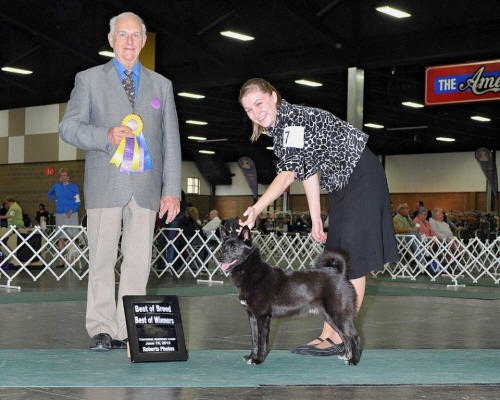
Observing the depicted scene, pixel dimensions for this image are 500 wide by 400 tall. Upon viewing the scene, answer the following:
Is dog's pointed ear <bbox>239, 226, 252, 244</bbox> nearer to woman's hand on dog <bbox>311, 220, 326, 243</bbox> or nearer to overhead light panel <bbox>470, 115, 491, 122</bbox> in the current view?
woman's hand on dog <bbox>311, 220, 326, 243</bbox>

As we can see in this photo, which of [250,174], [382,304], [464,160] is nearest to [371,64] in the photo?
[382,304]

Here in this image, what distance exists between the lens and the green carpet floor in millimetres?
2543

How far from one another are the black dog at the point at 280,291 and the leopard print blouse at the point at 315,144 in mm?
348

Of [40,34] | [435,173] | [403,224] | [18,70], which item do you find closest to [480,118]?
[435,173]

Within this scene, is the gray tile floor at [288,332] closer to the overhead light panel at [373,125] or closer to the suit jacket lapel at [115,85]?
the suit jacket lapel at [115,85]

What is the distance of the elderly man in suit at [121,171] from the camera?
2965mm

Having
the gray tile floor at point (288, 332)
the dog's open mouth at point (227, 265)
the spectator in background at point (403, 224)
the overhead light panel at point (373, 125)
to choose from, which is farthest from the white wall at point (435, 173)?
the dog's open mouth at point (227, 265)

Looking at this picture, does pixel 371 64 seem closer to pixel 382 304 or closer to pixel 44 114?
pixel 382 304

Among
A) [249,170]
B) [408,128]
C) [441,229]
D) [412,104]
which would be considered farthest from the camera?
[249,170]

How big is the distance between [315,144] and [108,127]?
33.1 inches

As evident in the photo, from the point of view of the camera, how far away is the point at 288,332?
420cm

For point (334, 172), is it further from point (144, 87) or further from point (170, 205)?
point (144, 87)

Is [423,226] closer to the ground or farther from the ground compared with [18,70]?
closer to the ground

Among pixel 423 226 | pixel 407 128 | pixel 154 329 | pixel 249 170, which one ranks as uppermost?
pixel 407 128
